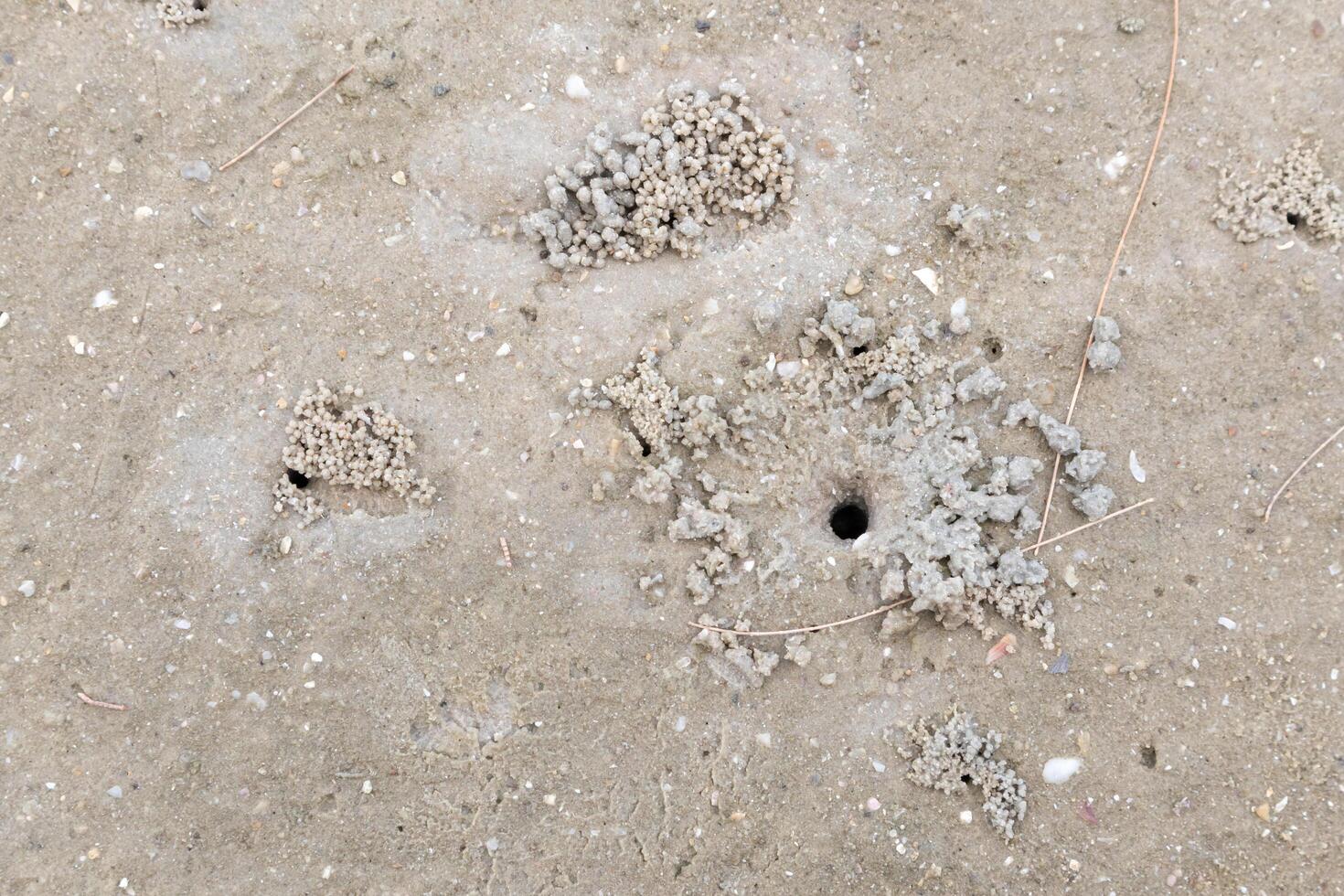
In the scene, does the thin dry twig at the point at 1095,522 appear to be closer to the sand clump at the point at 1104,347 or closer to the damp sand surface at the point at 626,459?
the damp sand surface at the point at 626,459

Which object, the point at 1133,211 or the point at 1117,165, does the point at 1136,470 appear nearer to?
the point at 1133,211

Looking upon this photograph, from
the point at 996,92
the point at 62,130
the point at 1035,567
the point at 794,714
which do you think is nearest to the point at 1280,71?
the point at 996,92

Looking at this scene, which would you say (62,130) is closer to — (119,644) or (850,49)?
(119,644)

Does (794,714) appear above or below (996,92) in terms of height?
below

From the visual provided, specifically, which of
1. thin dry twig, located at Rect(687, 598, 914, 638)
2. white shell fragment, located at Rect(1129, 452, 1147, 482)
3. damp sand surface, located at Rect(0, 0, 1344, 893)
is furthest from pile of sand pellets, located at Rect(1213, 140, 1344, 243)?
thin dry twig, located at Rect(687, 598, 914, 638)

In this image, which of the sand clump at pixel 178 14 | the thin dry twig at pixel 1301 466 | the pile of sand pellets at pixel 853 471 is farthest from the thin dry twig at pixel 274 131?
the thin dry twig at pixel 1301 466

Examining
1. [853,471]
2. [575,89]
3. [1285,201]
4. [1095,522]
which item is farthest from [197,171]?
[1285,201]

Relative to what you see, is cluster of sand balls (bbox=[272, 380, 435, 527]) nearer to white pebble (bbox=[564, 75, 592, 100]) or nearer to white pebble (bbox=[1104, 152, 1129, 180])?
white pebble (bbox=[564, 75, 592, 100])
